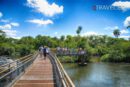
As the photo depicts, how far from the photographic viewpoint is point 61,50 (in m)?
59.5

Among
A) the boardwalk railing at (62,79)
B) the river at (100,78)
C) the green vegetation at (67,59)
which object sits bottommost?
the river at (100,78)

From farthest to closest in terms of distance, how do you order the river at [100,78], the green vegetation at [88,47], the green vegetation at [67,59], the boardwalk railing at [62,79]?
the green vegetation at [88,47] < the green vegetation at [67,59] < the river at [100,78] < the boardwalk railing at [62,79]

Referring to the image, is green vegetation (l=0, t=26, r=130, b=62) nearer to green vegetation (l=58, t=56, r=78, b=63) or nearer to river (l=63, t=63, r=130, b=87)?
green vegetation (l=58, t=56, r=78, b=63)

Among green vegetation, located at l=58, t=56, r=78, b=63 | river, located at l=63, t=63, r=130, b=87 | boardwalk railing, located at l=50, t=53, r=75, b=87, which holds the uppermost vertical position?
boardwalk railing, located at l=50, t=53, r=75, b=87

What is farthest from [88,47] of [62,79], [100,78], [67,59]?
[62,79]

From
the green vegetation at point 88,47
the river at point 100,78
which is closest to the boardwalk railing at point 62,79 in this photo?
the river at point 100,78

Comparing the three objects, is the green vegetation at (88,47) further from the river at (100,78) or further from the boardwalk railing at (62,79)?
the boardwalk railing at (62,79)

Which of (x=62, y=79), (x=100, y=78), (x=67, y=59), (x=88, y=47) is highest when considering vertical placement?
(x=88, y=47)

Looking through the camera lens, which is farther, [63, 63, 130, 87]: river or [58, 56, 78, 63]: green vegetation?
[58, 56, 78, 63]: green vegetation

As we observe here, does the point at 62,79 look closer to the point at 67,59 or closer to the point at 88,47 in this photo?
the point at 67,59

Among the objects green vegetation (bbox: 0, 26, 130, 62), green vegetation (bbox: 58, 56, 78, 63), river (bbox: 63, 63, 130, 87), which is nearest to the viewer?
river (bbox: 63, 63, 130, 87)

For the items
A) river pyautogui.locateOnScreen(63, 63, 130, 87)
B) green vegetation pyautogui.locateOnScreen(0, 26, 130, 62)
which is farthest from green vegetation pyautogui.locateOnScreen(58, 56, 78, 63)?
river pyautogui.locateOnScreen(63, 63, 130, 87)

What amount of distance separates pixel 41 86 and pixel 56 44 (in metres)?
133

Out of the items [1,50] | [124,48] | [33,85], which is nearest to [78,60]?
[124,48]
